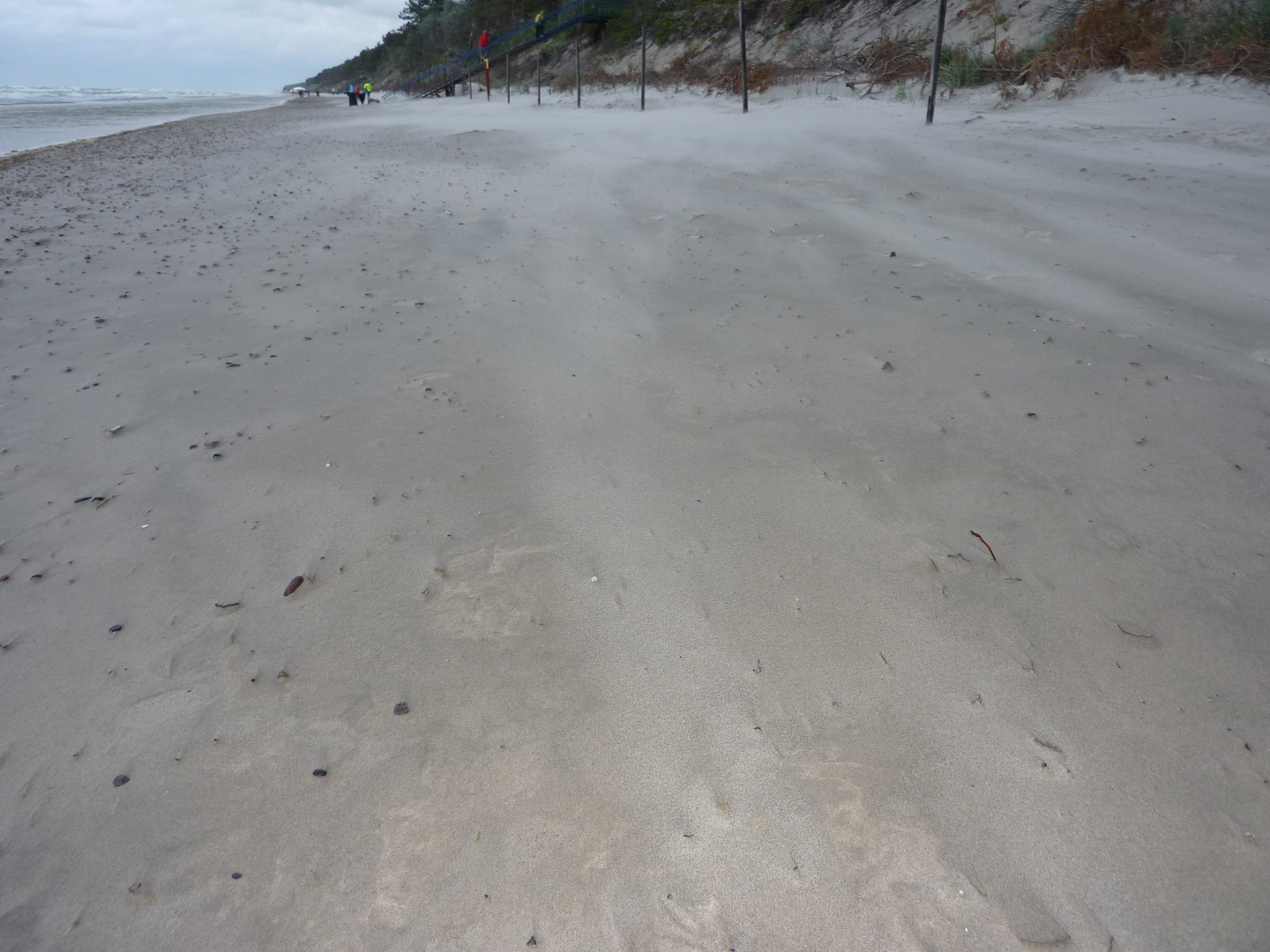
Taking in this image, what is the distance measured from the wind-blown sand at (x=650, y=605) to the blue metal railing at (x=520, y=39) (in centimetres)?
2840

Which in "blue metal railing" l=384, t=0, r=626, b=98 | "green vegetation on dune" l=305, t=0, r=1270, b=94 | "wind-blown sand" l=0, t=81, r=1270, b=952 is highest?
"blue metal railing" l=384, t=0, r=626, b=98

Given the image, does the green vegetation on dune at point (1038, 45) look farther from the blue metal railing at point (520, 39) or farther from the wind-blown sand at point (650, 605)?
the blue metal railing at point (520, 39)

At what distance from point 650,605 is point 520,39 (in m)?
37.8

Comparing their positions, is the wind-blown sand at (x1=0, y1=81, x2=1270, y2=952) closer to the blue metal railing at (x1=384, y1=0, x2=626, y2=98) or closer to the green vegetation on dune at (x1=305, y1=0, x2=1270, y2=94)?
the green vegetation on dune at (x1=305, y1=0, x2=1270, y2=94)

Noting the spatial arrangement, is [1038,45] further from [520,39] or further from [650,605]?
[520,39]

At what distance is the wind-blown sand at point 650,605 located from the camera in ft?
4.43

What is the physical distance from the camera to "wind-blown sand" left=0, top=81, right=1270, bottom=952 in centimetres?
135

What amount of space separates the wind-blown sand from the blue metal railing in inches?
1118

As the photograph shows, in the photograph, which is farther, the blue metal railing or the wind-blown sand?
the blue metal railing

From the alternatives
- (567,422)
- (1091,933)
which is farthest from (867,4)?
(1091,933)

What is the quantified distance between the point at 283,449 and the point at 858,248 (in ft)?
12.0

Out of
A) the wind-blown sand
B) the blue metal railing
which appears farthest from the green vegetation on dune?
the blue metal railing

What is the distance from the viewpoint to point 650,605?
6.52 feet

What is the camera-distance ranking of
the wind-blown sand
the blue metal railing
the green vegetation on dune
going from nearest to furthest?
1. the wind-blown sand
2. the green vegetation on dune
3. the blue metal railing
